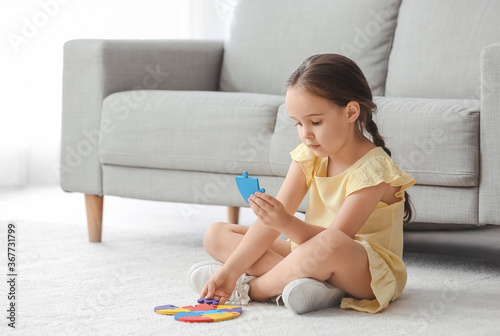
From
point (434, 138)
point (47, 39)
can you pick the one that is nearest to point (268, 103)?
point (434, 138)

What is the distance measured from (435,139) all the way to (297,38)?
921 millimetres

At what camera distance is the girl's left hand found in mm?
1317

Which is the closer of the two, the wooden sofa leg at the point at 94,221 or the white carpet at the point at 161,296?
the white carpet at the point at 161,296

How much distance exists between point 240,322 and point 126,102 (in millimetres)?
1001

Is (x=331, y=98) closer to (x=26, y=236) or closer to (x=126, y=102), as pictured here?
(x=126, y=102)

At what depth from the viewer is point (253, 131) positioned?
6.44 ft

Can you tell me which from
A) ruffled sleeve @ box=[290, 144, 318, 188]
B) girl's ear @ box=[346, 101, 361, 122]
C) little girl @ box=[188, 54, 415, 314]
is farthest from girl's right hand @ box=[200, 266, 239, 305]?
girl's ear @ box=[346, 101, 361, 122]

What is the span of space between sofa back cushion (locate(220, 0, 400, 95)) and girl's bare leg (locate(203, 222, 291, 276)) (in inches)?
37.8

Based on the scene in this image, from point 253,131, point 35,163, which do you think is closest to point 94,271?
point 253,131

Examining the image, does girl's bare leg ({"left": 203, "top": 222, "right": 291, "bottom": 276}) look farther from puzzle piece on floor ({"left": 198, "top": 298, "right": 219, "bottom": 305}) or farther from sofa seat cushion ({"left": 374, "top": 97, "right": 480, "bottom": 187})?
sofa seat cushion ({"left": 374, "top": 97, "right": 480, "bottom": 187})

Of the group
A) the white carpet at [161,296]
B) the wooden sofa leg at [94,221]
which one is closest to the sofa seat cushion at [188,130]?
the wooden sofa leg at [94,221]

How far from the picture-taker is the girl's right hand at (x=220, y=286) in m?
1.44

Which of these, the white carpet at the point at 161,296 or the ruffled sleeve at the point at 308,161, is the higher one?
the ruffled sleeve at the point at 308,161

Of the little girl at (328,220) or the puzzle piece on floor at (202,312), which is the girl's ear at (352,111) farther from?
the puzzle piece on floor at (202,312)
